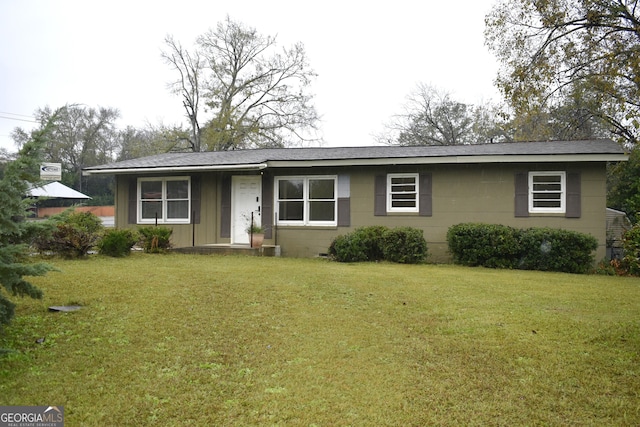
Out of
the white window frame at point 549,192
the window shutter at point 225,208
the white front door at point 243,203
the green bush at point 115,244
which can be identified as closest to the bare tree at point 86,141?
the window shutter at point 225,208

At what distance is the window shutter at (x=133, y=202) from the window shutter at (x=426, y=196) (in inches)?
348

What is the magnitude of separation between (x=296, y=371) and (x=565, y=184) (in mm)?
10266

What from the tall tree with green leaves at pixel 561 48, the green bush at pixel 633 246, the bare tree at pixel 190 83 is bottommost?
the green bush at pixel 633 246

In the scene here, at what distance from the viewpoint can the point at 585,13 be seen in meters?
13.7

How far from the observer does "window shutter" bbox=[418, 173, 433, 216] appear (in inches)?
482

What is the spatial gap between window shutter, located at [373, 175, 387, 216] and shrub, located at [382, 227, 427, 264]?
4.22 ft

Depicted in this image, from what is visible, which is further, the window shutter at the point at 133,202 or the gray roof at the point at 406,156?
Result: the window shutter at the point at 133,202

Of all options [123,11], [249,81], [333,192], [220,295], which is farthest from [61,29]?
[249,81]

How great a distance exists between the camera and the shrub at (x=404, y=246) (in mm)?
11133

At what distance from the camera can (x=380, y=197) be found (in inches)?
494

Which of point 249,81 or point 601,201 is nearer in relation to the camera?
point 601,201

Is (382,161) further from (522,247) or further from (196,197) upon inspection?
(196,197)

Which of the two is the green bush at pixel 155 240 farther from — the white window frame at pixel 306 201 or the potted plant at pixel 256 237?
the white window frame at pixel 306 201

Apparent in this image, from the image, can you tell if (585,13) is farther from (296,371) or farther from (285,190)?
(296,371)
